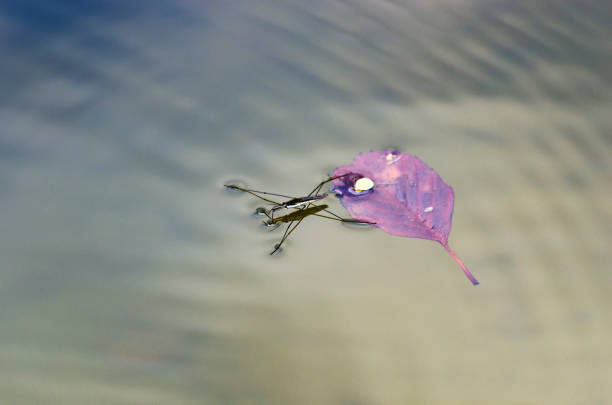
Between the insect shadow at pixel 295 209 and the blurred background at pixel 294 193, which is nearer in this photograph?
the blurred background at pixel 294 193

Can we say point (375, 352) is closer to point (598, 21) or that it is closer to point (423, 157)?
point (423, 157)

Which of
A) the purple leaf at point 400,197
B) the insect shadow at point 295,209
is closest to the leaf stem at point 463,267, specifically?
the purple leaf at point 400,197

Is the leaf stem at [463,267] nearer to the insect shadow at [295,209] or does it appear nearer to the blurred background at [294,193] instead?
the blurred background at [294,193]

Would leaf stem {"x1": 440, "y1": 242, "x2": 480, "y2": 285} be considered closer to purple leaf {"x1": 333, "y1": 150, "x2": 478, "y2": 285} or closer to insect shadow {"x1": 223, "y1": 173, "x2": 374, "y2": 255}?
purple leaf {"x1": 333, "y1": 150, "x2": 478, "y2": 285}

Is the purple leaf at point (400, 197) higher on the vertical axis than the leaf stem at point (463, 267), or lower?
higher

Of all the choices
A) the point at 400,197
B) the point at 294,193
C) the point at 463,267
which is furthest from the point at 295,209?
the point at 463,267

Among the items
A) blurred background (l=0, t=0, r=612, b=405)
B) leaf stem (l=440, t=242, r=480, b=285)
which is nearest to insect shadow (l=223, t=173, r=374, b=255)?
blurred background (l=0, t=0, r=612, b=405)

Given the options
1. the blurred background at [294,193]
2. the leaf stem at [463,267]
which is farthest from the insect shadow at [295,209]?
the leaf stem at [463,267]
